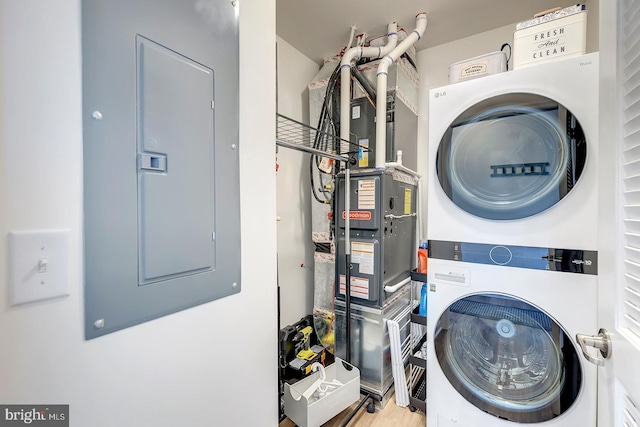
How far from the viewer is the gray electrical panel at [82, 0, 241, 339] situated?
1.78ft

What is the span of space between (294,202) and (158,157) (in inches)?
63.6

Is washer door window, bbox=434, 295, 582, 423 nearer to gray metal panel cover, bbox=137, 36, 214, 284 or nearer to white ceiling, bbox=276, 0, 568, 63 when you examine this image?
gray metal panel cover, bbox=137, 36, 214, 284

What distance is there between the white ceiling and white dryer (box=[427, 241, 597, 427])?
1610 mm

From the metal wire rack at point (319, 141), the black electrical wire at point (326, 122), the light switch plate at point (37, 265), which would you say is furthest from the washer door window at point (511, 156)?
the light switch plate at point (37, 265)

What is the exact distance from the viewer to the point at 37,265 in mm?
475

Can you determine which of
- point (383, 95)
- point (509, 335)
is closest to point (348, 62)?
point (383, 95)

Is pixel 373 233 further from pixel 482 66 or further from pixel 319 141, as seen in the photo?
pixel 482 66

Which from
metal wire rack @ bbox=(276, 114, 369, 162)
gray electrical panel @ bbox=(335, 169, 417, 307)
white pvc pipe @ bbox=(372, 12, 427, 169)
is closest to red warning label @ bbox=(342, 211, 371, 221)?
gray electrical panel @ bbox=(335, 169, 417, 307)

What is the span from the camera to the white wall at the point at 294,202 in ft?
6.91

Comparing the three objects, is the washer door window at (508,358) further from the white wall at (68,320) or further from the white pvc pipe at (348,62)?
the white pvc pipe at (348,62)

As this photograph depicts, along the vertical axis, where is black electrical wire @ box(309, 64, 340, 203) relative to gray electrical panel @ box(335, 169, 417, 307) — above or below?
above

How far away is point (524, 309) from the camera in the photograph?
3.68ft

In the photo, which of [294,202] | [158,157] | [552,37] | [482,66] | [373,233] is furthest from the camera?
[294,202]

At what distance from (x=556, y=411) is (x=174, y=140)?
165cm
